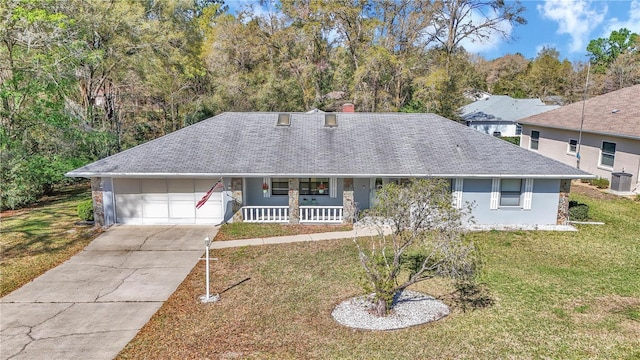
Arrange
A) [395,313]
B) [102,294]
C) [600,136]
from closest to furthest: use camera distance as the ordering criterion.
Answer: [395,313], [102,294], [600,136]

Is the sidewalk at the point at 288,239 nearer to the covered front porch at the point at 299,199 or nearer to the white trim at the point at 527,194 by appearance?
the covered front porch at the point at 299,199

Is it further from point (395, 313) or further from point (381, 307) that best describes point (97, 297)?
point (395, 313)

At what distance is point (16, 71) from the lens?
66.2 ft

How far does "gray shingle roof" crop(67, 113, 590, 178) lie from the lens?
54.8 feet

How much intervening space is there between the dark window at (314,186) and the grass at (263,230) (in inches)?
68.4

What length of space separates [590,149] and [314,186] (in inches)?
712

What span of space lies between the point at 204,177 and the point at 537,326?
12769 millimetres

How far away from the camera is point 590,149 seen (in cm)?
2527

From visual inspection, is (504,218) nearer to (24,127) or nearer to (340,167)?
(340,167)

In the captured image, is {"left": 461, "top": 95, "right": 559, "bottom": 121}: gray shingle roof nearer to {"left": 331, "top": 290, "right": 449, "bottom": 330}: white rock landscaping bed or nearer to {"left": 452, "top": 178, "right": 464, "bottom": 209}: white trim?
{"left": 452, "top": 178, "right": 464, "bottom": 209}: white trim

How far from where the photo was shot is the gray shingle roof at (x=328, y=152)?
16.7 meters

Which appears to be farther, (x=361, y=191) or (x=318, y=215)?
(x=361, y=191)

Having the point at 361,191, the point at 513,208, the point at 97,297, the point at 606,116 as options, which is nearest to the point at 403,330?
the point at 97,297

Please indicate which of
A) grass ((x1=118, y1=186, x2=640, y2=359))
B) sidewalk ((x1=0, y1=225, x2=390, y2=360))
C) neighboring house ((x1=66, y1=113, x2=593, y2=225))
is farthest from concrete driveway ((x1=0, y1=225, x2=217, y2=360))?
neighboring house ((x1=66, y1=113, x2=593, y2=225))
